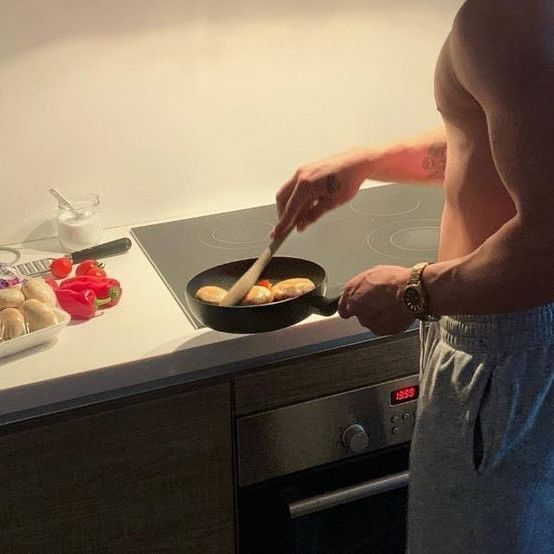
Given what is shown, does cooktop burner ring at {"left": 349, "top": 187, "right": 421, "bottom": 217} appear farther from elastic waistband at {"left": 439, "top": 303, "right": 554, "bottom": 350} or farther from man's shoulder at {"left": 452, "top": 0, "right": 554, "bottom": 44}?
man's shoulder at {"left": 452, "top": 0, "right": 554, "bottom": 44}

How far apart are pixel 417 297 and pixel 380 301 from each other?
58mm

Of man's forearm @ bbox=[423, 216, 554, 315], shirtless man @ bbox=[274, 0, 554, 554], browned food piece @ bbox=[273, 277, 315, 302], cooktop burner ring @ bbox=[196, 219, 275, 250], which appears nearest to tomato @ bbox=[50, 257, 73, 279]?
cooktop burner ring @ bbox=[196, 219, 275, 250]

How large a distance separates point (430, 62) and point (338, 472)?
3.07ft

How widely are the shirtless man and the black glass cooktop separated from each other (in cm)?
27

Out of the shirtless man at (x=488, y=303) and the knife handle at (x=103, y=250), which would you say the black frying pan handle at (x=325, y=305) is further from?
the knife handle at (x=103, y=250)

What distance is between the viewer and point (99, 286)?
3.96 ft

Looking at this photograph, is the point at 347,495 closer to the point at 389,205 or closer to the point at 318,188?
the point at 318,188

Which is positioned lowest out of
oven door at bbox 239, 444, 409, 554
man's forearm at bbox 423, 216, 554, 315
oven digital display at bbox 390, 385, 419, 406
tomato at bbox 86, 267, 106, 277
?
oven door at bbox 239, 444, 409, 554

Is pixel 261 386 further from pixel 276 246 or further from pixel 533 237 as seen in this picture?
pixel 533 237

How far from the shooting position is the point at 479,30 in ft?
2.75

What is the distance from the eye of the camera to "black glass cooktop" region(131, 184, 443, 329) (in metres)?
1.37

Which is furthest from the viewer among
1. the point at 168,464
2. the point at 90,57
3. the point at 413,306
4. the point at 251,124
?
the point at 251,124

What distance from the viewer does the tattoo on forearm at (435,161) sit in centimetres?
129

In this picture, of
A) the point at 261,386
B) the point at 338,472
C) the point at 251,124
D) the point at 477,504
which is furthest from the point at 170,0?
the point at 477,504
